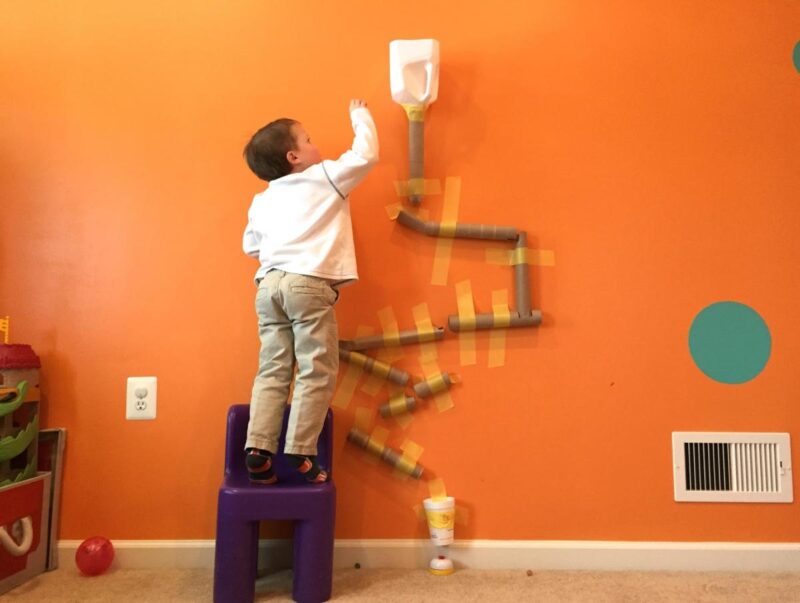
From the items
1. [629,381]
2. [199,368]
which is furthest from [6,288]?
[629,381]

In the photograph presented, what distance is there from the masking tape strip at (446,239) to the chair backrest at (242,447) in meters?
0.41

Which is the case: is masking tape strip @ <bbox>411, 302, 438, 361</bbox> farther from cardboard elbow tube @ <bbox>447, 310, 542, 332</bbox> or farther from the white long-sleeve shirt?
the white long-sleeve shirt

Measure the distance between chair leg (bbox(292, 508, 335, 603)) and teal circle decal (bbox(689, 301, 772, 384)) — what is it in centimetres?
93

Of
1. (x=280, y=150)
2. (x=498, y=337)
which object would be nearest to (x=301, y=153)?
(x=280, y=150)

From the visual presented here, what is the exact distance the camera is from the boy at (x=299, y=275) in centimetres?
126

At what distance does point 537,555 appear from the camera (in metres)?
1.42

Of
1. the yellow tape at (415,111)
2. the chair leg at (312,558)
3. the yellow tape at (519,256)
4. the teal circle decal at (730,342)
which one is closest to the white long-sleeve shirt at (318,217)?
the yellow tape at (415,111)

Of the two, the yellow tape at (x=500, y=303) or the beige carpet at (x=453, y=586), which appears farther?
the yellow tape at (x=500, y=303)

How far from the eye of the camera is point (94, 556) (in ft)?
4.47

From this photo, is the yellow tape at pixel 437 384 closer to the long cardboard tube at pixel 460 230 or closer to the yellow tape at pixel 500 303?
the yellow tape at pixel 500 303

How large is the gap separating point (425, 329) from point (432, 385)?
0.43ft

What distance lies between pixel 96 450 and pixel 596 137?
1421 millimetres

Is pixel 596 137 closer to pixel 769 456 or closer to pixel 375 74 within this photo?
pixel 375 74

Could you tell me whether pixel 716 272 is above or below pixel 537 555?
above
